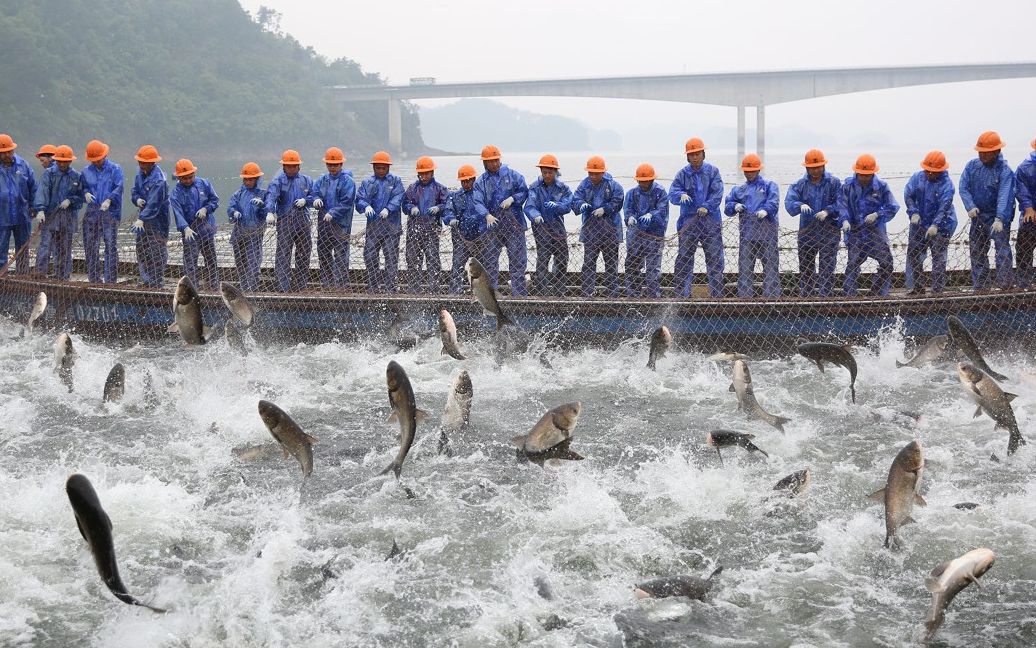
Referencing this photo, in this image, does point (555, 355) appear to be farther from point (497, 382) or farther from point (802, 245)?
point (802, 245)

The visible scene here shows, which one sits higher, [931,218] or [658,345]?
[931,218]

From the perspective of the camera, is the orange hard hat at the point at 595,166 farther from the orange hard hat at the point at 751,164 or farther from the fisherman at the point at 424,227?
the fisherman at the point at 424,227

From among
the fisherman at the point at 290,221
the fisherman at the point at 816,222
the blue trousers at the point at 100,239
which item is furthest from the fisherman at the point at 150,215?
the fisherman at the point at 816,222

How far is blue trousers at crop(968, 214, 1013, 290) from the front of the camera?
12.6 metres

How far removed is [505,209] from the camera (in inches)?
537

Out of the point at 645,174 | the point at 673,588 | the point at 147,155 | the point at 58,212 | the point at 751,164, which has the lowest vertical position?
the point at 673,588

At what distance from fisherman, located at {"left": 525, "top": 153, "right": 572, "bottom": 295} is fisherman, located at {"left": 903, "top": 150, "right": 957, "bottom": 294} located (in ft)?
14.4

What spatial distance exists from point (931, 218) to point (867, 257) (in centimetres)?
91

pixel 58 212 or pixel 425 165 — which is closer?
pixel 425 165

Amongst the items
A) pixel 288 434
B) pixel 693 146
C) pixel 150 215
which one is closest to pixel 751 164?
pixel 693 146

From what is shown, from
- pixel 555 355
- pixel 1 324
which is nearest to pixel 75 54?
pixel 1 324

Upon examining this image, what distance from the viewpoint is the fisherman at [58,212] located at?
14891mm

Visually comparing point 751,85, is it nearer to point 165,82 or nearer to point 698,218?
point 165,82

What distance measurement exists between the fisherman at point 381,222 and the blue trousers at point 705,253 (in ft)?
12.9
